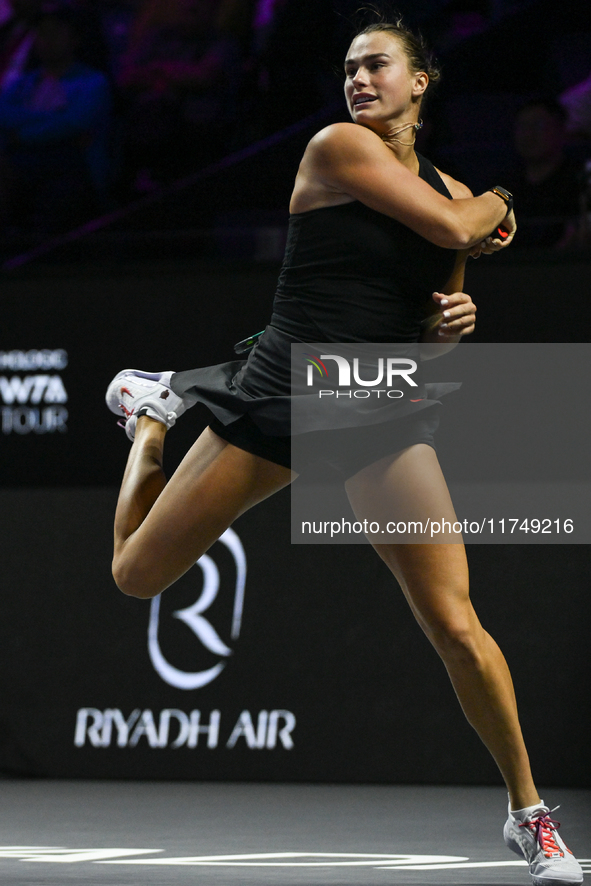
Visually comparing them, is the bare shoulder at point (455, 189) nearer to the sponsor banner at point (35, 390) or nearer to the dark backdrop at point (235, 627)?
the dark backdrop at point (235, 627)

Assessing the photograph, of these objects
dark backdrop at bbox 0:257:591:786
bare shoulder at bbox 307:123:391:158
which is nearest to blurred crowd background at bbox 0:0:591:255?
dark backdrop at bbox 0:257:591:786

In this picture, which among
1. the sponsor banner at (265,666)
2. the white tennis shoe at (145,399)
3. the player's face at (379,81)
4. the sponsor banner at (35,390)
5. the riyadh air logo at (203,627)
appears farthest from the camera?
the sponsor banner at (35,390)

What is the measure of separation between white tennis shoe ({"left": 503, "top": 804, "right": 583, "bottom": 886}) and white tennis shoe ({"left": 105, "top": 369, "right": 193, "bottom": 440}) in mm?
1126

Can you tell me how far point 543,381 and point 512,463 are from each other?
11.6 inches

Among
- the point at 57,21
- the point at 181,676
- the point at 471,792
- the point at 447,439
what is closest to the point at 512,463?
the point at 447,439

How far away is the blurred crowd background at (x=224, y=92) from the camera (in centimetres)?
481

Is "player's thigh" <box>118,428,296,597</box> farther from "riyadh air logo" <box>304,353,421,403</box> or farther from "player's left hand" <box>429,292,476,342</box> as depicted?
"player's left hand" <box>429,292,476,342</box>

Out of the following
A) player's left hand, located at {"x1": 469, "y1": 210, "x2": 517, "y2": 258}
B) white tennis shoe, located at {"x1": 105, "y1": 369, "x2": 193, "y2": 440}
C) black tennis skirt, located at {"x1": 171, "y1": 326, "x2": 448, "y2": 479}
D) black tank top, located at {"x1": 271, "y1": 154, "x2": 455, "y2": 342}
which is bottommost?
black tennis skirt, located at {"x1": 171, "y1": 326, "x2": 448, "y2": 479}

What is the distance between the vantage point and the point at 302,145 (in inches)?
204

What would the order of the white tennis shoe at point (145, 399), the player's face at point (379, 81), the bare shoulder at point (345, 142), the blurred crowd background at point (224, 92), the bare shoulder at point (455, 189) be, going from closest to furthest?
the bare shoulder at point (345, 142)
the player's face at point (379, 81)
the bare shoulder at point (455, 189)
the white tennis shoe at point (145, 399)
the blurred crowd background at point (224, 92)

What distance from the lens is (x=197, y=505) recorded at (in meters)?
2.33

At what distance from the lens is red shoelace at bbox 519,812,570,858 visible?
2295 mm

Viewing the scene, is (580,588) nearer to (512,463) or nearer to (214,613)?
(512,463)

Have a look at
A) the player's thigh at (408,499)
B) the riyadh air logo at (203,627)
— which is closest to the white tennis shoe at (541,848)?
the player's thigh at (408,499)
